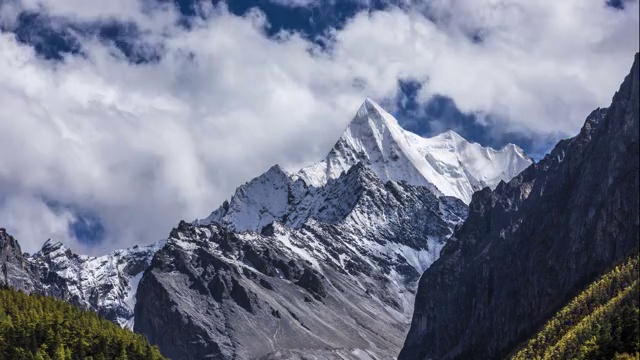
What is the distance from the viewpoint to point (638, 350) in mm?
199875

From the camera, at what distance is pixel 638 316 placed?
199500mm

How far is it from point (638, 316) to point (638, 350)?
6.33 m
